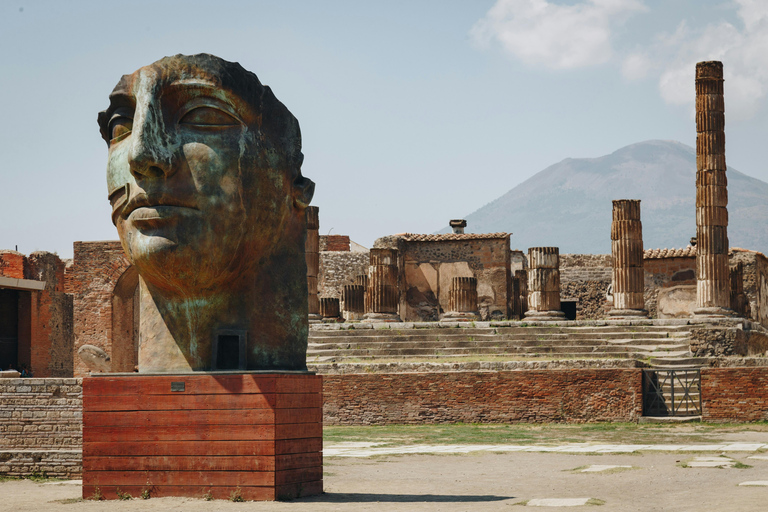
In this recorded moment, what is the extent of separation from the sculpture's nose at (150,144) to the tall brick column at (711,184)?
56.1 feet

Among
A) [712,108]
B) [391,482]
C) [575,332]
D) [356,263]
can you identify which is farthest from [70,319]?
[391,482]

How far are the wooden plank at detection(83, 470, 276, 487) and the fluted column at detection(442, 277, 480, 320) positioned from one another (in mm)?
19425

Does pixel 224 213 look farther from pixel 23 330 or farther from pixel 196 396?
pixel 23 330

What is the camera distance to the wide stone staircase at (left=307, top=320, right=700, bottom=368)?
1905 cm

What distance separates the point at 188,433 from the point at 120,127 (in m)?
2.44

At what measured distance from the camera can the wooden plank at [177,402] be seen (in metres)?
7.19

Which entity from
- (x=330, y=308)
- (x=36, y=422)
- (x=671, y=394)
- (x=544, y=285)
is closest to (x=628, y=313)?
(x=544, y=285)

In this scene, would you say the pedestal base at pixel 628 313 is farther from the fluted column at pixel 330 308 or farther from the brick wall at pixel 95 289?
the brick wall at pixel 95 289

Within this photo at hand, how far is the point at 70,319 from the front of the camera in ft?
103

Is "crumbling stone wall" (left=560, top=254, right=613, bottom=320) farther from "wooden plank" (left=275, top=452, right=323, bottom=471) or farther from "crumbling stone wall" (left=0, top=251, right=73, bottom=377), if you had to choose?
"wooden plank" (left=275, top=452, right=323, bottom=471)

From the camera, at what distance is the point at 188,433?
7254mm

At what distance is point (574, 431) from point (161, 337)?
8819mm

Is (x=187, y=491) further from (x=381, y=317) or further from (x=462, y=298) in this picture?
(x=462, y=298)

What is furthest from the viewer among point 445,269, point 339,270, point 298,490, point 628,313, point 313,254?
point 339,270
